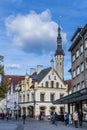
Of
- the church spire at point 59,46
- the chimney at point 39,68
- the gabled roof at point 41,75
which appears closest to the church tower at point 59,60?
the church spire at point 59,46

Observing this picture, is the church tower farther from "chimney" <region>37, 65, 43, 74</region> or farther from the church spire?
"chimney" <region>37, 65, 43, 74</region>

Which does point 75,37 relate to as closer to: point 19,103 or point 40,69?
point 40,69

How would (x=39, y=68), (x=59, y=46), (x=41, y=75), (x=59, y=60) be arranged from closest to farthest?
(x=41, y=75) → (x=39, y=68) → (x=59, y=60) → (x=59, y=46)

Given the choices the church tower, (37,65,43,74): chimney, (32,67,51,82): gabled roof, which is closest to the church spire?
the church tower

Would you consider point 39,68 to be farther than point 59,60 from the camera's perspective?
No

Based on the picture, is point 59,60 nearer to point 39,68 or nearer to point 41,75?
point 39,68

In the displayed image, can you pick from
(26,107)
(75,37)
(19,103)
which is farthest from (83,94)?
(19,103)

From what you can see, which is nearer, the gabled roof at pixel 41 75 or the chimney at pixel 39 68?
the gabled roof at pixel 41 75

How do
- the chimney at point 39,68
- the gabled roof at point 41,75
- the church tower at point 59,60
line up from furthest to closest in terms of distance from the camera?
the church tower at point 59,60 < the chimney at point 39,68 < the gabled roof at point 41,75

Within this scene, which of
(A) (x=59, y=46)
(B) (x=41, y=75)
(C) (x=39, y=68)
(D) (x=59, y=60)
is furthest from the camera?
(A) (x=59, y=46)

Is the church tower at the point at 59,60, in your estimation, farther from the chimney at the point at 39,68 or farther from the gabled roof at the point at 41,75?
the gabled roof at the point at 41,75

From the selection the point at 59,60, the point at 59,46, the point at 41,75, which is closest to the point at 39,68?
the point at 41,75

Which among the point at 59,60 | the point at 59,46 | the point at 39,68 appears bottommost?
the point at 39,68

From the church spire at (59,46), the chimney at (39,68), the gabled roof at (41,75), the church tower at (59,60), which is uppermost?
the church spire at (59,46)
